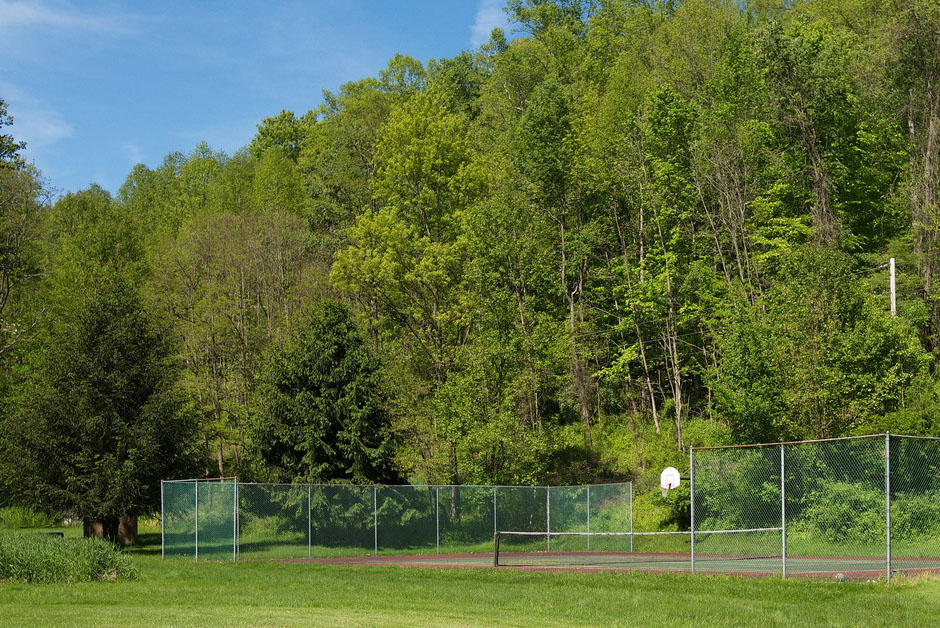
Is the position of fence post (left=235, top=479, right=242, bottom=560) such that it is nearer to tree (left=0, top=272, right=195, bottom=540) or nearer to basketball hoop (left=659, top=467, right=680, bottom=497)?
tree (left=0, top=272, right=195, bottom=540)

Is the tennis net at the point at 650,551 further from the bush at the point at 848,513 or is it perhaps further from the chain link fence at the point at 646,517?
the bush at the point at 848,513

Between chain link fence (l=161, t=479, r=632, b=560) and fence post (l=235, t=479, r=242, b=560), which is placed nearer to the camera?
fence post (l=235, t=479, r=242, b=560)

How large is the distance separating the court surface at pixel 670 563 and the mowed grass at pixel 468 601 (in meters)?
1.65

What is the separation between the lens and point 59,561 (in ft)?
67.6

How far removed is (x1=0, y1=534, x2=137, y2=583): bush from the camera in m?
20.4

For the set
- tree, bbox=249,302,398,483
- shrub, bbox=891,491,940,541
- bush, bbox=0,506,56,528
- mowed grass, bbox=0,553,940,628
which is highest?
tree, bbox=249,302,398,483

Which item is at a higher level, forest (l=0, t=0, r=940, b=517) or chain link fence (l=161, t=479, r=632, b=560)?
forest (l=0, t=0, r=940, b=517)

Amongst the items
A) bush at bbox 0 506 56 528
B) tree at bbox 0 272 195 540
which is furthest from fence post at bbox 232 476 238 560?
bush at bbox 0 506 56 528

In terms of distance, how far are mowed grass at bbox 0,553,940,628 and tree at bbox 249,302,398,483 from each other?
11673 millimetres

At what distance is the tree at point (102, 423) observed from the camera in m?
32.9

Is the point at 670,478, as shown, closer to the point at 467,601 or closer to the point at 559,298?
the point at 467,601

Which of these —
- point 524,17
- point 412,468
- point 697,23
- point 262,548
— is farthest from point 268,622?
point 524,17

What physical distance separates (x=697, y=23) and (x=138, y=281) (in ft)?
111

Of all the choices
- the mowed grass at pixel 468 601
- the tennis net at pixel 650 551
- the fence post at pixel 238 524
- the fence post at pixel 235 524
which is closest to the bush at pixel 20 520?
the fence post at pixel 238 524
